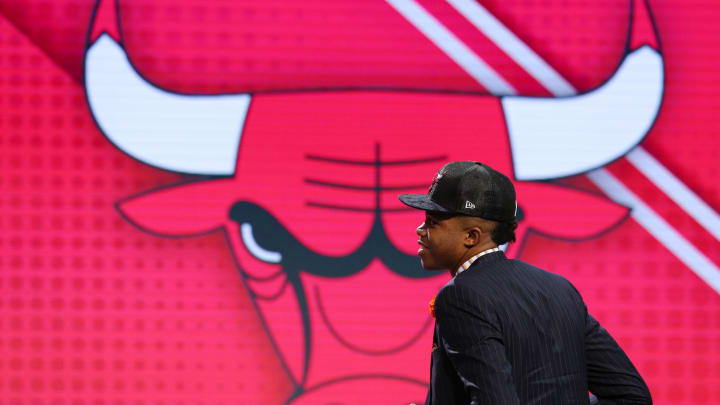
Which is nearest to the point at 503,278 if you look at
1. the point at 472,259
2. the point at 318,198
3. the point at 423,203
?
the point at 472,259

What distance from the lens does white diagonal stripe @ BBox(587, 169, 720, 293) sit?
3139 mm

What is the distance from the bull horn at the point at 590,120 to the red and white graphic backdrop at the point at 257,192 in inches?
1.2

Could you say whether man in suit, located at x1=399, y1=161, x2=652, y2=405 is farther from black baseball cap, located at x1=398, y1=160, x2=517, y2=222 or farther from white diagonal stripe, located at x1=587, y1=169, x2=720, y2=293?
white diagonal stripe, located at x1=587, y1=169, x2=720, y2=293

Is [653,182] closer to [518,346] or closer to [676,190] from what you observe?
[676,190]

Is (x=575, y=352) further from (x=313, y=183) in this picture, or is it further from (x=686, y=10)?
(x=686, y=10)

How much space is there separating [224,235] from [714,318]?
86.3 inches

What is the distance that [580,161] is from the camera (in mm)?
3152

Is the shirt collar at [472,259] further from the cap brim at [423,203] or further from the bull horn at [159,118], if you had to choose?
the bull horn at [159,118]

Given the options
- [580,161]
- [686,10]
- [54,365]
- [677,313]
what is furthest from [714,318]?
[54,365]

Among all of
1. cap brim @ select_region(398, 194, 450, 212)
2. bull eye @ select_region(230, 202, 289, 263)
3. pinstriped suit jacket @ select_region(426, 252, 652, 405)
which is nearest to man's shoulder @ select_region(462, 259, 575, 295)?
pinstriped suit jacket @ select_region(426, 252, 652, 405)

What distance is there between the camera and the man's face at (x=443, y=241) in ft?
4.72

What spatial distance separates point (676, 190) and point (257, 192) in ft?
6.03

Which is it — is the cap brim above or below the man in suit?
above

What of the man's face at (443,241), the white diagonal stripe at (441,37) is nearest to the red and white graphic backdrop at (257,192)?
the white diagonal stripe at (441,37)
